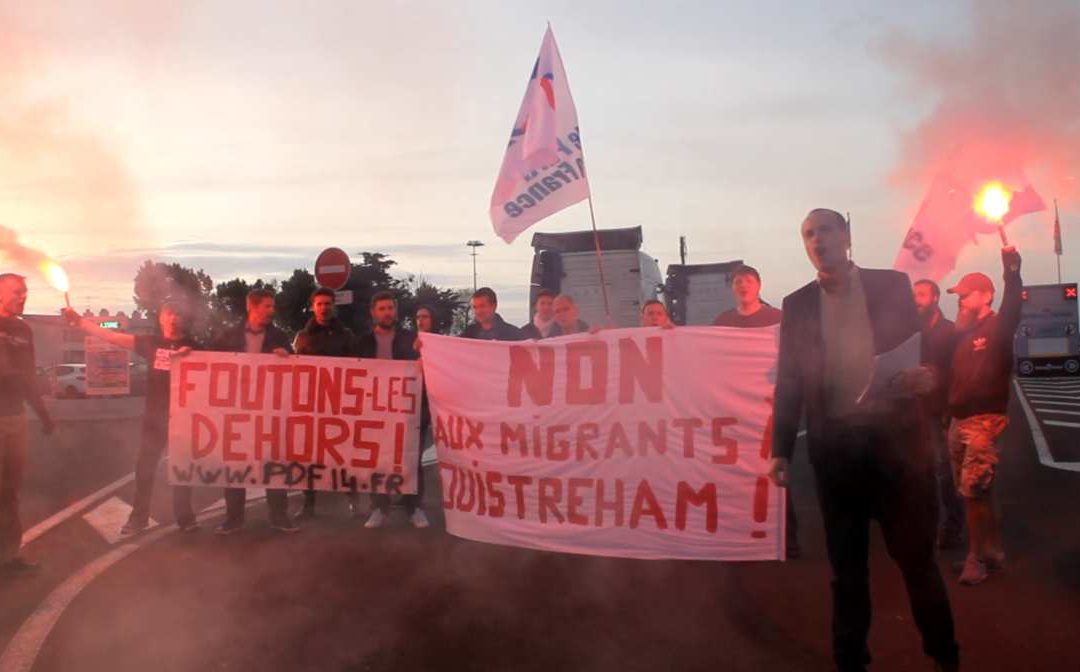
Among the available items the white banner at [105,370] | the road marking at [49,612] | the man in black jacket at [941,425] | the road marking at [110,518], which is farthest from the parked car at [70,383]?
the man in black jacket at [941,425]

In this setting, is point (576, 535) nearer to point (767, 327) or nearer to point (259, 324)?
point (767, 327)

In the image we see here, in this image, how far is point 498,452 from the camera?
7129mm

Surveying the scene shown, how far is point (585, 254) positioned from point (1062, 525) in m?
13.8

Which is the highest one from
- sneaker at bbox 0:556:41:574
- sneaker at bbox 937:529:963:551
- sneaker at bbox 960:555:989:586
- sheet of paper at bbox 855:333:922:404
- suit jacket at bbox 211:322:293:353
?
suit jacket at bbox 211:322:293:353

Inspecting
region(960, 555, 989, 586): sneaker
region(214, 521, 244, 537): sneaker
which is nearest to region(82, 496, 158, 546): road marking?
region(214, 521, 244, 537): sneaker

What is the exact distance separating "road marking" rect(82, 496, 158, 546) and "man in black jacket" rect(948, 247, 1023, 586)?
19.2 ft

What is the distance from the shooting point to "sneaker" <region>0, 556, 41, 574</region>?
6.79m

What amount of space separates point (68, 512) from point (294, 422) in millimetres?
2576

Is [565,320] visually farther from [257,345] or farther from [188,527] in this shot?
[188,527]

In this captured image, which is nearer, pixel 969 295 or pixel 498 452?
pixel 969 295

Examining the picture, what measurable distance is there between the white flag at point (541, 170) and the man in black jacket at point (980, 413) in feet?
9.52

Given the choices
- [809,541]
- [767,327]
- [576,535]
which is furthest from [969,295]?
[576,535]

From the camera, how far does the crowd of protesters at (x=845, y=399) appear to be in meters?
4.27

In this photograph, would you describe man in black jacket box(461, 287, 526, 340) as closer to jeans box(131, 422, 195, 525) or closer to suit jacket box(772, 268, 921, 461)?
jeans box(131, 422, 195, 525)
